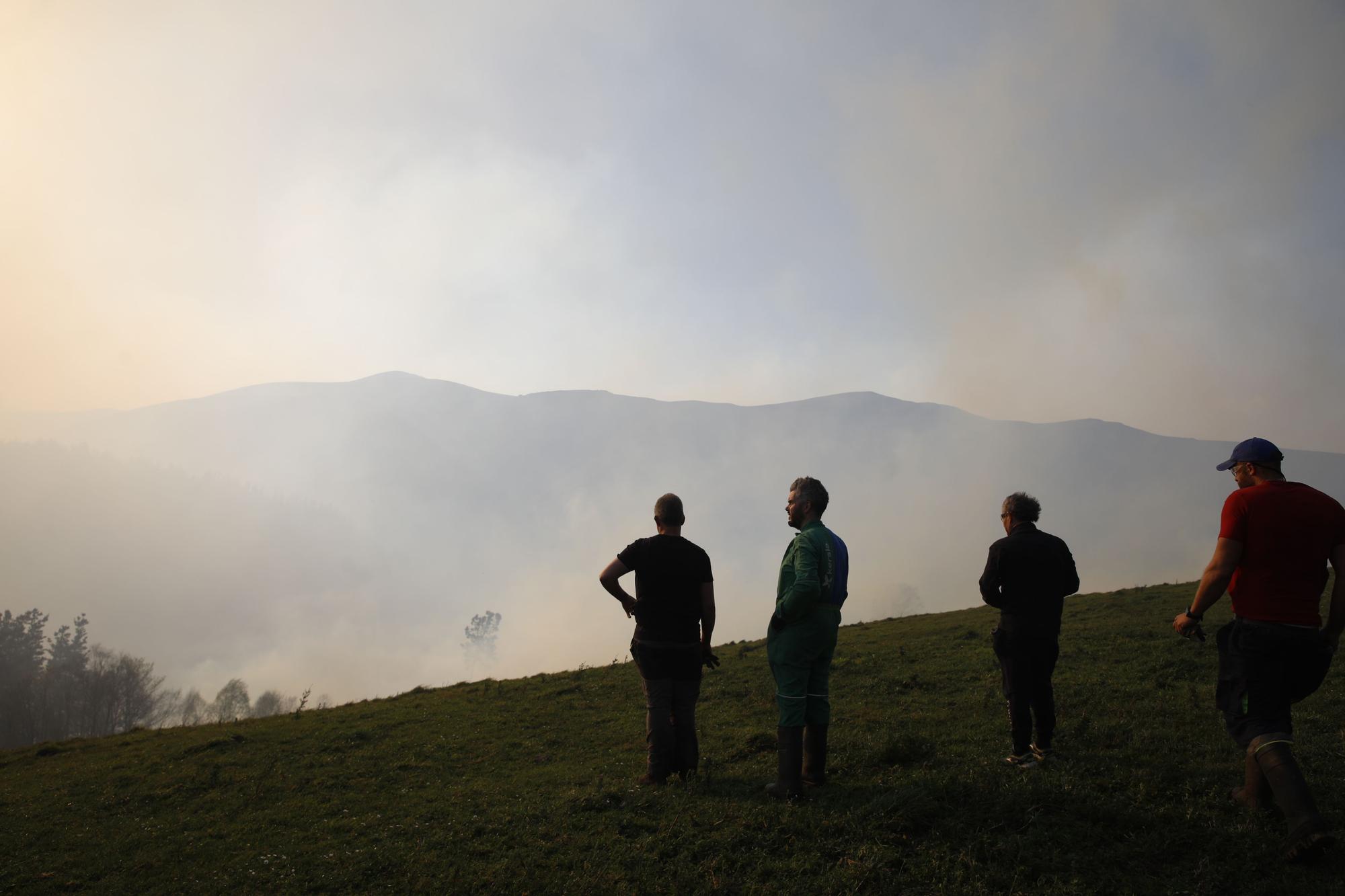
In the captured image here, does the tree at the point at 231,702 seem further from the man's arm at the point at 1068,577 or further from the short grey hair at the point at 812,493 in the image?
the man's arm at the point at 1068,577

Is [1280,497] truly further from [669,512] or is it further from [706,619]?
[669,512]

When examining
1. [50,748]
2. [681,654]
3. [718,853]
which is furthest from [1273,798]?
[50,748]

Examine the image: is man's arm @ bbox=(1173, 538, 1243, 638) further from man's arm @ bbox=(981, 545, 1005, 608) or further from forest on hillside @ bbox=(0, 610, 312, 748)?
forest on hillside @ bbox=(0, 610, 312, 748)

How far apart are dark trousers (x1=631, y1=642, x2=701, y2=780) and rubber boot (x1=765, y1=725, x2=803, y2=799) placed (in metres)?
1.29

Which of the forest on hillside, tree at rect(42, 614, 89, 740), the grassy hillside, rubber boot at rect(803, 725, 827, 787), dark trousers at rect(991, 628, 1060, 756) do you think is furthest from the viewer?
tree at rect(42, 614, 89, 740)

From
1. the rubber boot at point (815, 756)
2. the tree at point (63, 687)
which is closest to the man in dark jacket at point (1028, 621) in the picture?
the rubber boot at point (815, 756)

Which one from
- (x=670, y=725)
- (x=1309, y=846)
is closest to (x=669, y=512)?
(x=670, y=725)

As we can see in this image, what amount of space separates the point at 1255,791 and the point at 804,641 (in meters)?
3.94

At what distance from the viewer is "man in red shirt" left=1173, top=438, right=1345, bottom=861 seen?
18.3 feet

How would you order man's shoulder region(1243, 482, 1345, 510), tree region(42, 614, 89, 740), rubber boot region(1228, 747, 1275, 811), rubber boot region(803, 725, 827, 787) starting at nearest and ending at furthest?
man's shoulder region(1243, 482, 1345, 510)
rubber boot region(1228, 747, 1275, 811)
rubber boot region(803, 725, 827, 787)
tree region(42, 614, 89, 740)

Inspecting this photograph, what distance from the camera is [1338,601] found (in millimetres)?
5668

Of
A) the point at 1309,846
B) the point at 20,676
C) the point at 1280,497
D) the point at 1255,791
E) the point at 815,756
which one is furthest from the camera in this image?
the point at 20,676

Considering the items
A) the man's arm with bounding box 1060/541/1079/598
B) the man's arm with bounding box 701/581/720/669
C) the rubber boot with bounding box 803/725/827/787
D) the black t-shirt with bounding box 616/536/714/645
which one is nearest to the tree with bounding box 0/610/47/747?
the black t-shirt with bounding box 616/536/714/645

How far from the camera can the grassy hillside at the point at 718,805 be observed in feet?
18.2
